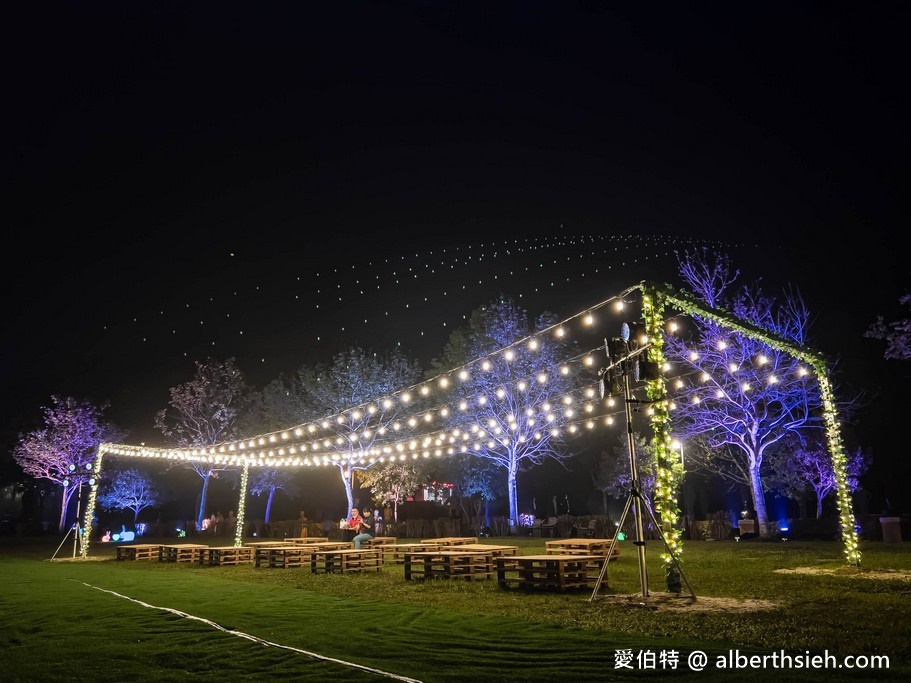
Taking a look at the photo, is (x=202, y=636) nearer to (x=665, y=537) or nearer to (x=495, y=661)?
(x=495, y=661)

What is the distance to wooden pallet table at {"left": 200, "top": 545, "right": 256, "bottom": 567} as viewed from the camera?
1563 cm

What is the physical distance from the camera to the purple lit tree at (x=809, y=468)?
72.1 ft

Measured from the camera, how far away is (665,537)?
7.75 metres

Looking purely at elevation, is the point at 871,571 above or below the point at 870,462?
below

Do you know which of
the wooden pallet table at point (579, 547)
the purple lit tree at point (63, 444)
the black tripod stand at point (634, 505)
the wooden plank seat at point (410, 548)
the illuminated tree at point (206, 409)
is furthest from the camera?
the illuminated tree at point (206, 409)

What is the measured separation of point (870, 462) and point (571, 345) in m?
12.7

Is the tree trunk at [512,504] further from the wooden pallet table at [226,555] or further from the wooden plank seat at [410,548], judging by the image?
the wooden pallet table at [226,555]

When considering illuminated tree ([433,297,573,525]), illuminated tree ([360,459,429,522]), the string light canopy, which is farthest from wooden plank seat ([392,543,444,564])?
illuminated tree ([360,459,429,522])

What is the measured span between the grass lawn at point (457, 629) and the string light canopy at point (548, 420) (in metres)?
1.53

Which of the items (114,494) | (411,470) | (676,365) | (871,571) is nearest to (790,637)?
(871,571)

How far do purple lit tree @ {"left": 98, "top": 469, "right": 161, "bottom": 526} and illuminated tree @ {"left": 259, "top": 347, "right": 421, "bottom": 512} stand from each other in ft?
32.6

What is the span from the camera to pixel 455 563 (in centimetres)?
1098

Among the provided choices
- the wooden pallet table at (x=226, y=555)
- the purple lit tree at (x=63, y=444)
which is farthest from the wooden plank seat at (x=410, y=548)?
the purple lit tree at (x=63, y=444)

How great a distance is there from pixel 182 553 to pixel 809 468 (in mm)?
21836
